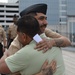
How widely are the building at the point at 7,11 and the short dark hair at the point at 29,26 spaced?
3732 inches

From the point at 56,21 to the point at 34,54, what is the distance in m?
85.4

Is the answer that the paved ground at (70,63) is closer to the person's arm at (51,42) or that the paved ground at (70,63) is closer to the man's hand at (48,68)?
the person's arm at (51,42)

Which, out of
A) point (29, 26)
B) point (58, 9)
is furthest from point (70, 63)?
point (58, 9)

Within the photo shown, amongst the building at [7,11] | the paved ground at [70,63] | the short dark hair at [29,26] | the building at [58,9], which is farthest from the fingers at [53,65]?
the building at [7,11]

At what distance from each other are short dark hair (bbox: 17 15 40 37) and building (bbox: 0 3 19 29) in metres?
94.8

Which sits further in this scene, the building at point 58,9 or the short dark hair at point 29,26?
the building at point 58,9

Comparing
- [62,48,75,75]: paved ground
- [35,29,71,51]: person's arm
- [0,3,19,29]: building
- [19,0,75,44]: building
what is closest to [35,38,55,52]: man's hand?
[35,29,71,51]: person's arm

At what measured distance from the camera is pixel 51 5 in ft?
287

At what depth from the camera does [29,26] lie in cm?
186

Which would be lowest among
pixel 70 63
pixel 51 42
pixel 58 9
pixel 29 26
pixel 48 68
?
pixel 58 9

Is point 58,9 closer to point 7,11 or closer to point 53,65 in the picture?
point 7,11

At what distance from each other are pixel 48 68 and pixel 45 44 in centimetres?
15

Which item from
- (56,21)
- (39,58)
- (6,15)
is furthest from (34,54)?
(6,15)

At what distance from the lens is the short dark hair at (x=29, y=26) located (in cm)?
186
